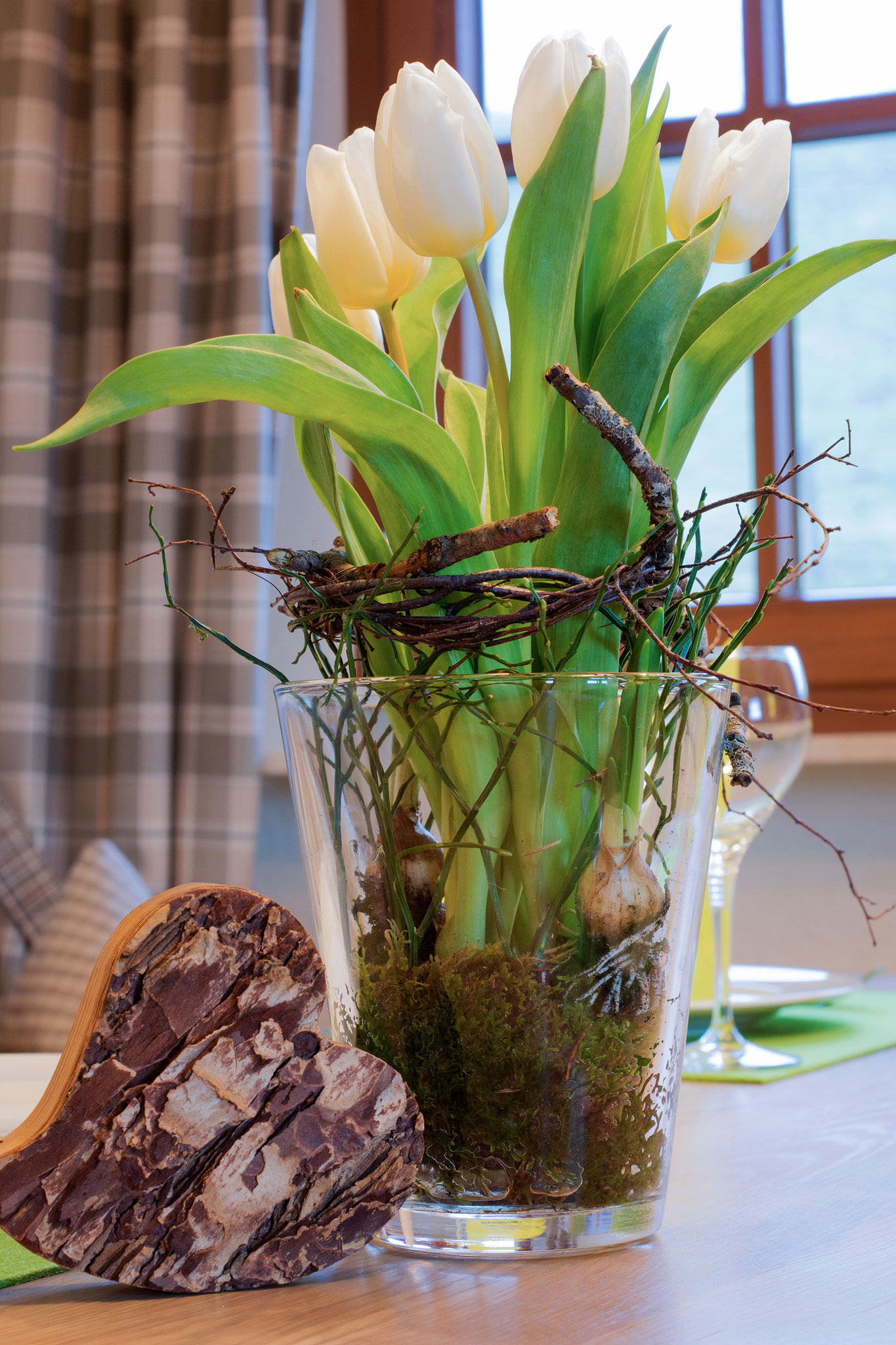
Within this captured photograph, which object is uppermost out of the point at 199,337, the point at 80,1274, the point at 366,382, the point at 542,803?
the point at 199,337

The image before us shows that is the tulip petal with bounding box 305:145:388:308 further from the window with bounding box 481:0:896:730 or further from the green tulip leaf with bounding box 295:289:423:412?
the window with bounding box 481:0:896:730

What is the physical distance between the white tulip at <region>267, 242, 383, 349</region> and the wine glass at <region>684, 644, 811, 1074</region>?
34cm

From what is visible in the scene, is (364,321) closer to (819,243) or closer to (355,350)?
(355,350)

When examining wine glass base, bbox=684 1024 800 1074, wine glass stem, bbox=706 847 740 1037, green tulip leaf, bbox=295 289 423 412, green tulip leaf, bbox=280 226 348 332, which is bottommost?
wine glass base, bbox=684 1024 800 1074

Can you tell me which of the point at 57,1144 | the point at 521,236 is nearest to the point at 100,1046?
the point at 57,1144

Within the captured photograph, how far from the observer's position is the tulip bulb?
0.33 metres

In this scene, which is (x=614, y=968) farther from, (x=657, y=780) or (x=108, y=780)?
(x=108, y=780)

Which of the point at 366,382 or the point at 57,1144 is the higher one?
the point at 366,382

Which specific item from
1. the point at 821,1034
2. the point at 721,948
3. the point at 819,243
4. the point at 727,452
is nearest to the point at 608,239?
the point at 721,948

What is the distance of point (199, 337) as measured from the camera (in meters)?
2.00

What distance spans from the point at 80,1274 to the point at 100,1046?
0.26 ft

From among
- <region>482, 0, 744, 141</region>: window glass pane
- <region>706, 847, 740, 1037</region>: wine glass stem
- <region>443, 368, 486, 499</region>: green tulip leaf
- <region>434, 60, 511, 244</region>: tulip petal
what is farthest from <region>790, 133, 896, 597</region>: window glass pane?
<region>434, 60, 511, 244</region>: tulip petal

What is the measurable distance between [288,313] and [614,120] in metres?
0.12

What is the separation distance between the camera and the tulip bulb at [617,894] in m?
0.33
